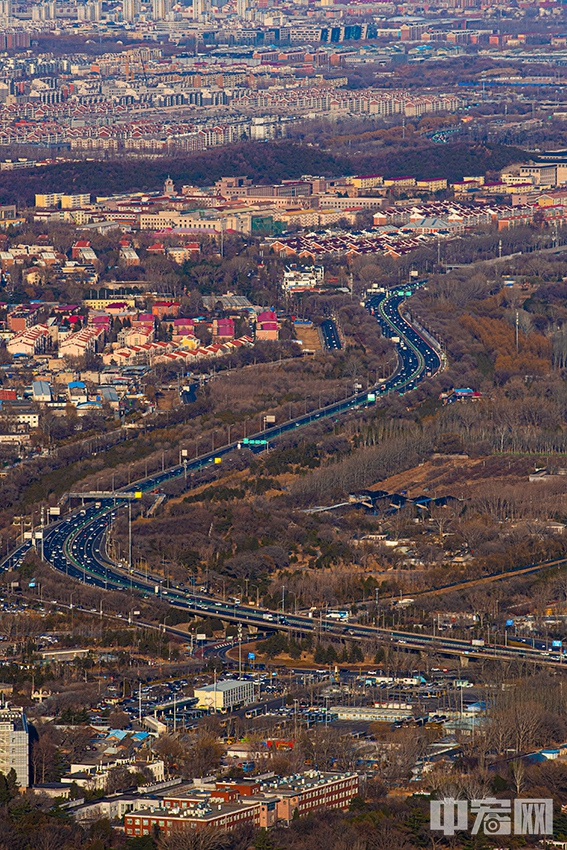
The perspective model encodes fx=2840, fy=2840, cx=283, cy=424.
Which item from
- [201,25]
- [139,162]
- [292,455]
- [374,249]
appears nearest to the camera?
[292,455]

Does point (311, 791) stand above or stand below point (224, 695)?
above

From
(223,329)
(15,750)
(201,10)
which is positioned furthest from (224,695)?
(201,10)

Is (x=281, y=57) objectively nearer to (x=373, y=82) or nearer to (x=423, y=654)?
(x=373, y=82)

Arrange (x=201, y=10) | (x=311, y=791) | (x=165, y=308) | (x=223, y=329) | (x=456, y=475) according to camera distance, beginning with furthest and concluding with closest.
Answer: (x=201, y=10) → (x=165, y=308) → (x=223, y=329) → (x=456, y=475) → (x=311, y=791)

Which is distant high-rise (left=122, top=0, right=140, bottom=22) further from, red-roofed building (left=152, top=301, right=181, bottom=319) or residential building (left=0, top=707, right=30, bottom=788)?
residential building (left=0, top=707, right=30, bottom=788)

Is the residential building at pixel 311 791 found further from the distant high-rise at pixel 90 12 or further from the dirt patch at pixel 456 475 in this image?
the distant high-rise at pixel 90 12

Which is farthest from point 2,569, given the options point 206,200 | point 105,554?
point 206,200

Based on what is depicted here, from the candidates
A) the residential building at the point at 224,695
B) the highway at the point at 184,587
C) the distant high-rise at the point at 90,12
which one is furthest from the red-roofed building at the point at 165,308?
the distant high-rise at the point at 90,12

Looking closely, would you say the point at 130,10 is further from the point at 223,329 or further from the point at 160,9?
the point at 223,329
